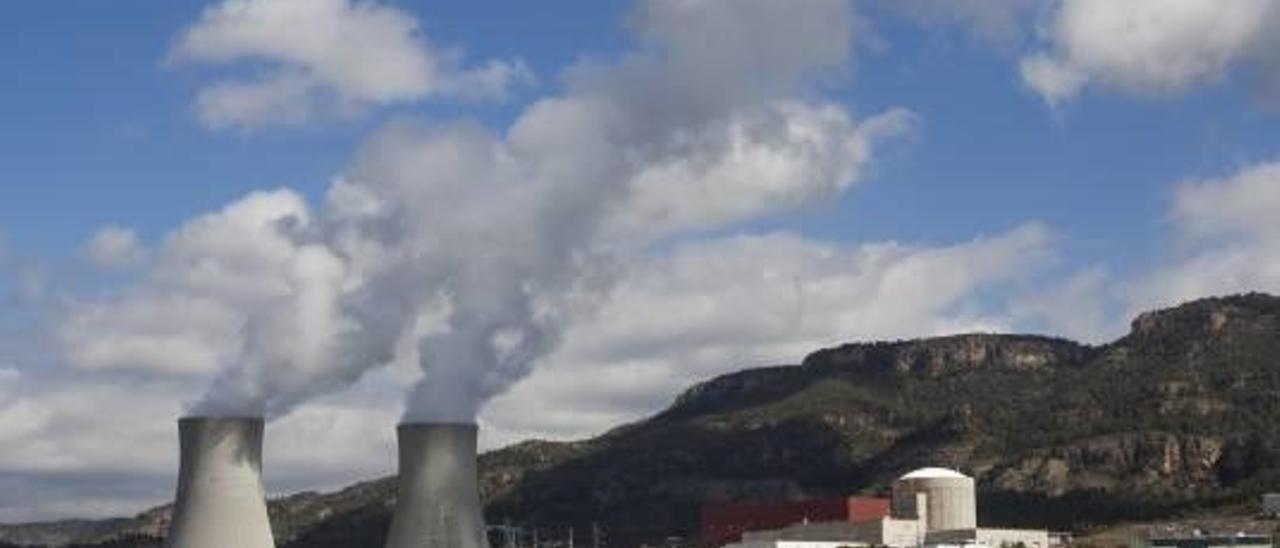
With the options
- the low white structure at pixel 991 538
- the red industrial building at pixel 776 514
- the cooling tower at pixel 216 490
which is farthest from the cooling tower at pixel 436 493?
the red industrial building at pixel 776 514

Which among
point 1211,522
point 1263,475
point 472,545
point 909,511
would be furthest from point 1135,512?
point 472,545

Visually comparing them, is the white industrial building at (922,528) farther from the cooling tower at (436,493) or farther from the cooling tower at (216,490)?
the cooling tower at (216,490)

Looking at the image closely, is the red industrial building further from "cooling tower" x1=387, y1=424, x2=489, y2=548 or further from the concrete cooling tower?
"cooling tower" x1=387, y1=424, x2=489, y2=548

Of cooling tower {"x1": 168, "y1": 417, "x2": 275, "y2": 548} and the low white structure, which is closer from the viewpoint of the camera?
cooling tower {"x1": 168, "y1": 417, "x2": 275, "y2": 548}

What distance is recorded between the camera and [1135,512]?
614ft

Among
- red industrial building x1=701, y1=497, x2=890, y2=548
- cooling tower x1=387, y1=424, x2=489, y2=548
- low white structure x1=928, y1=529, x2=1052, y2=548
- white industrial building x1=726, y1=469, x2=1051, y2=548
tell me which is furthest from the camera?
red industrial building x1=701, y1=497, x2=890, y2=548

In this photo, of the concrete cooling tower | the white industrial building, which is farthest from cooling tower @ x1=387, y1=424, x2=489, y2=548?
the concrete cooling tower

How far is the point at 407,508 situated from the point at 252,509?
18.7 ft

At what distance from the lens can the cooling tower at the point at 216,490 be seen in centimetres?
7481

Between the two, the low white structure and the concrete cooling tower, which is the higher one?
the concrete cooling tower

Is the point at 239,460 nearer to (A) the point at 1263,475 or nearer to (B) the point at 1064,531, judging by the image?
(B) the point at 1064,531

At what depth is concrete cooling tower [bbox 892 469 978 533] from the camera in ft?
496

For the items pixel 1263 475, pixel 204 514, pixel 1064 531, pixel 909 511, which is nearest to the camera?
pixel 204 514

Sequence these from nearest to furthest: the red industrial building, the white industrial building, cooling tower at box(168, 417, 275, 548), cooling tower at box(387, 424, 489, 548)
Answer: cooling tower at box(168, 417, 275, 548)
cooling tower at box(387, 424, 489, 548)
the white industrial building
the red industrial building
